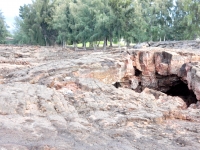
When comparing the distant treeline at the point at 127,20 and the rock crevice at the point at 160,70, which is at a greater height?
the distant treeline at the point at 127,20

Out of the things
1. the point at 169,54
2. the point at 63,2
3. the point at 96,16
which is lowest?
the point at 169,54

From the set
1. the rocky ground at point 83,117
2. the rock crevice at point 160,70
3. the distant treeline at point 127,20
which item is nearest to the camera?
the rocky ground at point 83,117

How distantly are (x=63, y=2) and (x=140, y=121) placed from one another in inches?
1437

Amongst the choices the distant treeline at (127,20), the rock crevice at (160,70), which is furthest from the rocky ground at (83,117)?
the distant treeline at (127,20)

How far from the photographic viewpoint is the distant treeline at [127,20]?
30.3 meters

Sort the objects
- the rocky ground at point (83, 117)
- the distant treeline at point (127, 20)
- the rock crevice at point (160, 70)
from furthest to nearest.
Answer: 1. the distant treeline at point (127, 20)
2. the rock crevice at point (160, 70)
3. the rocky ground at point (83, 117)

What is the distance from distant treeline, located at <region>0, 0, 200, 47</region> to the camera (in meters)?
30.3

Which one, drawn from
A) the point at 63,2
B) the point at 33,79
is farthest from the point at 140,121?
the point at 63,2

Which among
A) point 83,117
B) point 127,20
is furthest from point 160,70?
point 127,20

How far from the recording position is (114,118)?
7.11m

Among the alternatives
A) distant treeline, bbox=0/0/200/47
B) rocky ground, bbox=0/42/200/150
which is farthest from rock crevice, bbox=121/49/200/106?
distant treeline, bbox=0/0/200/47

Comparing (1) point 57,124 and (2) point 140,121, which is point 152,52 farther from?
(1) point 57,124

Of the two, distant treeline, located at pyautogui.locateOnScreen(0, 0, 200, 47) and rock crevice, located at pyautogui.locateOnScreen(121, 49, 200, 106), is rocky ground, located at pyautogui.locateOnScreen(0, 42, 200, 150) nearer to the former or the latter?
rock crevice, located at pyautogui.locateOnScreen(121, 49, 200, 106)

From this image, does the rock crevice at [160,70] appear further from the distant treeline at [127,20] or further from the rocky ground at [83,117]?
the distant treeline at [127,20]
